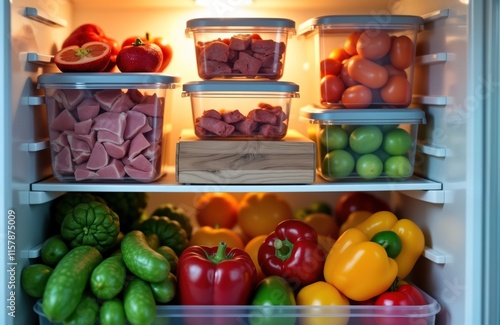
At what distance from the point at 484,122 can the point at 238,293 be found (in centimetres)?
59

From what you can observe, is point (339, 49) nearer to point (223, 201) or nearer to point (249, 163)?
point (249, 163)

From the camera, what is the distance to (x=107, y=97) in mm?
1386

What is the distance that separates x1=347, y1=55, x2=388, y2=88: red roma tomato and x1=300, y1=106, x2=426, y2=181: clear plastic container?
0.06 meters

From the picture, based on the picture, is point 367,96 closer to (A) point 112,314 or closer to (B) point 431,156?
(B) point 431,156

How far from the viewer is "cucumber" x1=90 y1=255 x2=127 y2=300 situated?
1254 millimetres

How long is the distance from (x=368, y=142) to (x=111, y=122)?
55 cm

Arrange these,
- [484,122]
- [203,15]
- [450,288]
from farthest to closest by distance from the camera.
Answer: [203,15]
[450,288]
[484,122]

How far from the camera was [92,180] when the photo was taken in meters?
1.42

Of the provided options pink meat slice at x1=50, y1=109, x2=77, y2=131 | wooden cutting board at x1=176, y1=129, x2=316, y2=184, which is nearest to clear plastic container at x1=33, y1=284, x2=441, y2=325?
wooden cutting board at x1=176, y1=129, x2=316, y2=184

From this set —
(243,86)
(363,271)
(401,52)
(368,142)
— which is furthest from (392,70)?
(363,271)

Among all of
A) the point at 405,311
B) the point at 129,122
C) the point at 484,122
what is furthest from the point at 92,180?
the point at 484,122

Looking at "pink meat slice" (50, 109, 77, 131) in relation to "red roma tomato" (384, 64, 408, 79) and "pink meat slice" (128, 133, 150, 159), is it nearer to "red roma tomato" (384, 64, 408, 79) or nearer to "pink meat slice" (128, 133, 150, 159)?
"pink meat slice" (128, 133, 150, 159)

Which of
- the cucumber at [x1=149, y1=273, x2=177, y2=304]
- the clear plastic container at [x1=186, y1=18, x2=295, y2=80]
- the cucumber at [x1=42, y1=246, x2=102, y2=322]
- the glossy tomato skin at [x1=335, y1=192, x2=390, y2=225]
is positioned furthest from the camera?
the glossy tomato skin at [x1=335, y1=192, x2=390, y2=225]

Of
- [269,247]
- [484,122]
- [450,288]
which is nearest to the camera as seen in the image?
[484,122]
